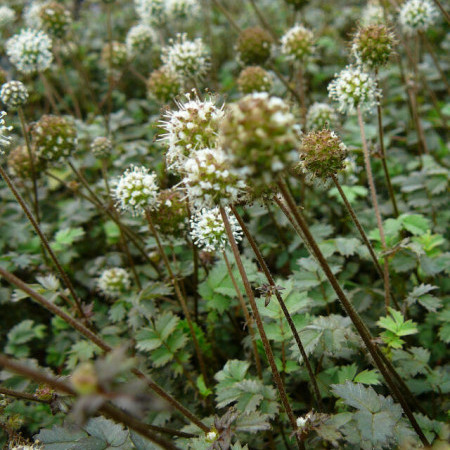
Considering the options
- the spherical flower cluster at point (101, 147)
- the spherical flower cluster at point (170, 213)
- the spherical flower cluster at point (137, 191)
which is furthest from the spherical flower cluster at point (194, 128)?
the spherical flower cluster at point (101, 147)

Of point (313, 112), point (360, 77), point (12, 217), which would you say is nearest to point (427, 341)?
point (360, 77)

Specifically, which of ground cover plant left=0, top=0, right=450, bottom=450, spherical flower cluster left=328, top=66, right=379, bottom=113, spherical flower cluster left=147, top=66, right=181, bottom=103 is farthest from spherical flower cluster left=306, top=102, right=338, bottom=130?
spherical flower cluster left=147, top=66, right=181, bottom=103

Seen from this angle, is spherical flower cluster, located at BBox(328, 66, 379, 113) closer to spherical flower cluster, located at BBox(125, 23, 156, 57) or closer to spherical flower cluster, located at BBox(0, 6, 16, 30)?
spherical flower cluster, located at BBox(125, 23, 156, 57)

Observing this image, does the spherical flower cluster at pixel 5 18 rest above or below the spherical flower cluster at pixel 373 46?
above

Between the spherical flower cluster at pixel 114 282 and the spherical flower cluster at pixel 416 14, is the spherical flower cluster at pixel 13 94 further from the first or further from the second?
the spherical flower cluster at pixel 416 14

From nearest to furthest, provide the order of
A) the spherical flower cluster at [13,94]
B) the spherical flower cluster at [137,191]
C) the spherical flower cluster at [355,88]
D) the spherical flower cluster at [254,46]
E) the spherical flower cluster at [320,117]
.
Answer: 1. the spherical flower cluster at [137,191]
2. the spherical flower cluster at [355,88]
3. the spherical flower cluster at [13,94]
4. the spherical flower cluster at [320,117]
5. the spherical flower cluster at [254,46]

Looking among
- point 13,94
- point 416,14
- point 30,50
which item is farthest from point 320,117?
point 30,50

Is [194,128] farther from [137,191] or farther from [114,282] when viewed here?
[114,282]
